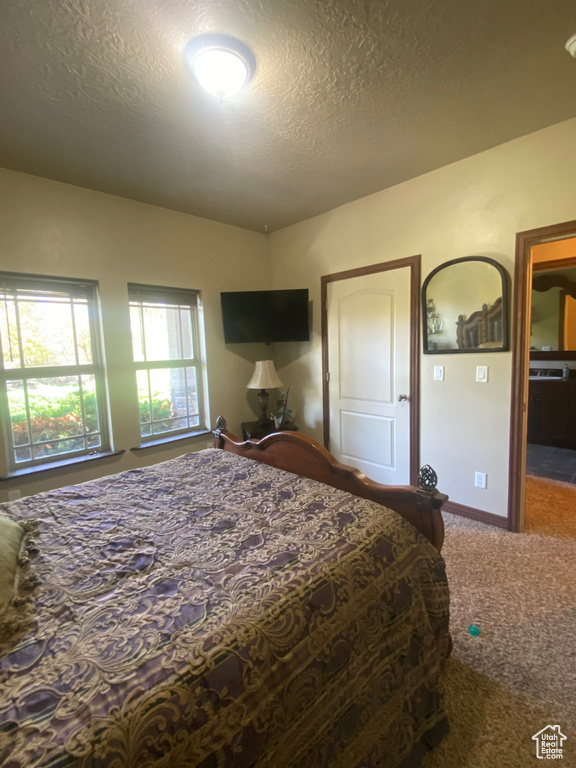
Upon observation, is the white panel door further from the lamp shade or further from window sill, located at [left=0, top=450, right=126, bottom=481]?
window sill, located at [left=0, top=450, right=126, bottom=481]

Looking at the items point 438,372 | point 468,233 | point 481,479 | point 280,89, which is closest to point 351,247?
point 468,233

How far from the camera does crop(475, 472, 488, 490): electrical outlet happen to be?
2539mm

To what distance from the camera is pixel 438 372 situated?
271 centimetres

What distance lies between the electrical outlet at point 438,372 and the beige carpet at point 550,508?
1222mm

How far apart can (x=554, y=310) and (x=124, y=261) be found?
521cm

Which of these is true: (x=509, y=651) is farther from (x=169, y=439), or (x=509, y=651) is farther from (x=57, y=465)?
(x=57, y=465)

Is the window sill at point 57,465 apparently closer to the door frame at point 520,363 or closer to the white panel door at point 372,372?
the white panel door at point 372,372

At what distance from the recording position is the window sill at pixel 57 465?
7.83ft

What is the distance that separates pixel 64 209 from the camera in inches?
99.7

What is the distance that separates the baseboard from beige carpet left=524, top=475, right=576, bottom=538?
6.3 inches

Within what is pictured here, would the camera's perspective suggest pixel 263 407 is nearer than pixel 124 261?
No

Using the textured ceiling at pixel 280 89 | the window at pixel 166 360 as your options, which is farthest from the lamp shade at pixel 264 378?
the textured ceiling at pixel 280 89

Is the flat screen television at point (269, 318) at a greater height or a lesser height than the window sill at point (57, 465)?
greater

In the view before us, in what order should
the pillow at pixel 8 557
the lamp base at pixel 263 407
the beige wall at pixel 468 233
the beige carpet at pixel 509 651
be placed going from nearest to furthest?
the pillow at pixel 8 557 → the beige carpet at pixel 509 651 → the beige wall at pixel 468 233 → the lamp base at pixel 263 407
